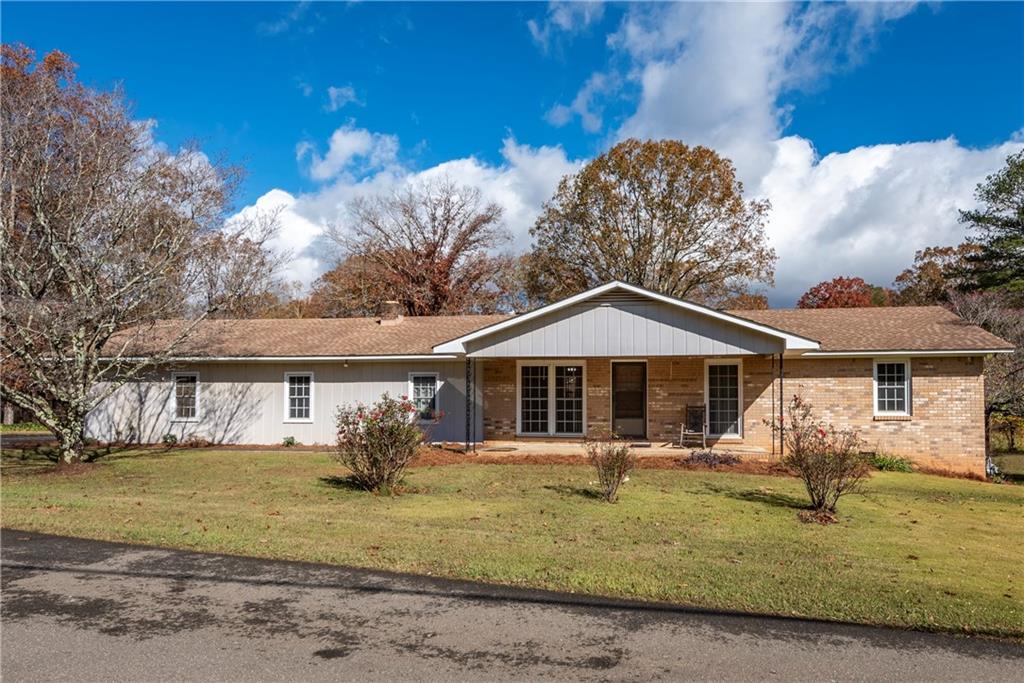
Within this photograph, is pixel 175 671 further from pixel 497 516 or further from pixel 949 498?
pixel 949 498

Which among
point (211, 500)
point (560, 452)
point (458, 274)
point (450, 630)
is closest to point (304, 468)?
point (211, 500)

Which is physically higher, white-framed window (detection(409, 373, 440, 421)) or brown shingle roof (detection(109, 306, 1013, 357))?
brown shingle roof (detection(109, 306, 1013, 357))

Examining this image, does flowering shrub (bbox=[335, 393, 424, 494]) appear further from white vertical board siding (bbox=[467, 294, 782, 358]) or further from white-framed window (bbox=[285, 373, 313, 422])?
white-framed window (bbox=[285, 373, 313, 422])

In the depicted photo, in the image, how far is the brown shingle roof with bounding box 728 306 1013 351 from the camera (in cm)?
1652

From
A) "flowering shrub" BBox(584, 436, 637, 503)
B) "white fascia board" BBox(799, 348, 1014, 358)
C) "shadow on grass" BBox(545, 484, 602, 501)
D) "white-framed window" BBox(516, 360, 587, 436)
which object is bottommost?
"shadow on grass" BBox(545, 484, 602, 501)

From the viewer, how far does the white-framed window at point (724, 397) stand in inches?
693

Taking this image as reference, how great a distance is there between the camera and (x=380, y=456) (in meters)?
11.0

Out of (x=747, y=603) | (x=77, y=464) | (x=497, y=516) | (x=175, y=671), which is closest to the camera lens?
(x=175, y=671)

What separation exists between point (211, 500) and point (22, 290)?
21.0ft

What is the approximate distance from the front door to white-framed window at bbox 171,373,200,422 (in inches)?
464

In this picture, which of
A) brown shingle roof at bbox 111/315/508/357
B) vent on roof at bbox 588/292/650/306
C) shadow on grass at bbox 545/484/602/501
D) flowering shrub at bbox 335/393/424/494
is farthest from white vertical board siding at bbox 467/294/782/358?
flowering shrub at bbox 335/393/424/494

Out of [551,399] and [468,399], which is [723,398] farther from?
[468,399]

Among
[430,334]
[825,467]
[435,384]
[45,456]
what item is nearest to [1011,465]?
[825,467]

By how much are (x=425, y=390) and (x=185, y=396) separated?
7154 mm
